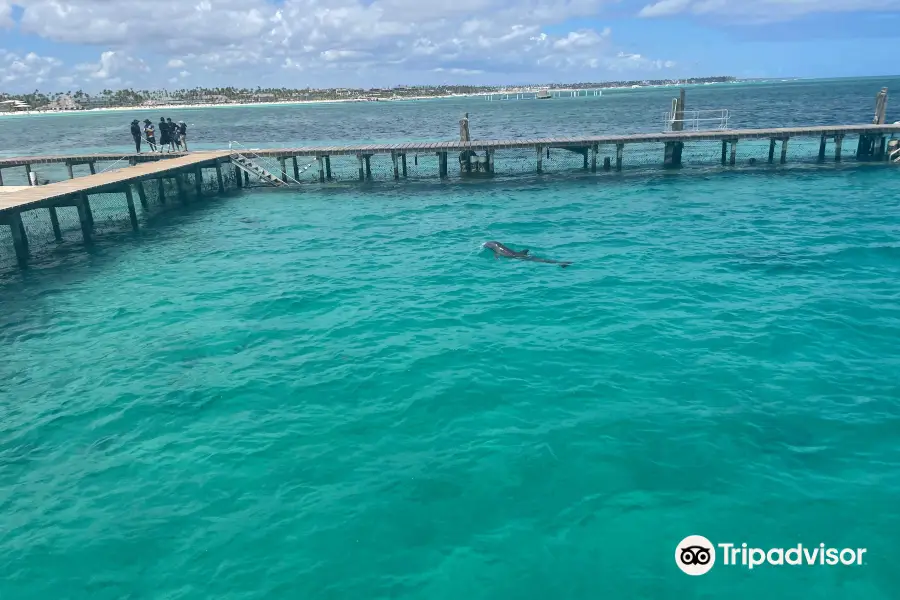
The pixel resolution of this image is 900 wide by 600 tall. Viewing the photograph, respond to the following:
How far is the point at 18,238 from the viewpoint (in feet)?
73.5

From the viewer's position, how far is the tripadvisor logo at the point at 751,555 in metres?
8.24

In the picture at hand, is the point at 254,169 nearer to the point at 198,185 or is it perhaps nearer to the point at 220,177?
the point at 220,177

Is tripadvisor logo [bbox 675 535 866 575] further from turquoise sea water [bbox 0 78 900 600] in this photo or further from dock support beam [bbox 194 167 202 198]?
dock support beam [bbox 194 167 202 198]

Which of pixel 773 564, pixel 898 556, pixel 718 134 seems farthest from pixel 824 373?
pixel 718 134

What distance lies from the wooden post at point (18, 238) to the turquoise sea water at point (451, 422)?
1029 millimetres

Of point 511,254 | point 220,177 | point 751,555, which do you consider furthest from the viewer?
point 220,177

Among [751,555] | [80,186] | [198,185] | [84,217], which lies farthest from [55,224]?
[751,555]

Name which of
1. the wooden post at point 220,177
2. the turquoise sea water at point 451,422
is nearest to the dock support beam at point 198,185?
the wooden post at point 220,177

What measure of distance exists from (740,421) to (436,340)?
698 cm

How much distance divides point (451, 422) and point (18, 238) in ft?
64.0

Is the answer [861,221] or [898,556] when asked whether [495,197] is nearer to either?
[861,221]

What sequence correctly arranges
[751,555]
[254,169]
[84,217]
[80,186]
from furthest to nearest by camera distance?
[254,169] < [80,186] < [84,217] < [751,555]

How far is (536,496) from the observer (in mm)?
9570

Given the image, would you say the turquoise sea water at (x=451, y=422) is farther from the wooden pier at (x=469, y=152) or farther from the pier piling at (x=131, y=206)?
the wooden pier at (x=469, y=152)
